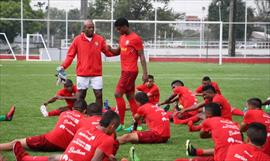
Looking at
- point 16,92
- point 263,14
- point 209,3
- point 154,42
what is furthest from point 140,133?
point 263,14

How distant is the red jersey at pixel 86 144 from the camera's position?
719 centimetres

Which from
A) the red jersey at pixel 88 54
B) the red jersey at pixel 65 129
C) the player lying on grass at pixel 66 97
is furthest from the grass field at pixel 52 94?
the red jersey at pixel 88 54

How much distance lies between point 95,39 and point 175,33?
36016 millimetres

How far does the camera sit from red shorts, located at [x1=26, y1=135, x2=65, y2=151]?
30.0 ft

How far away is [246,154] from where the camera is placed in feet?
22.5

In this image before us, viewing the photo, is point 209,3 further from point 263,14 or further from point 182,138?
point 182,138

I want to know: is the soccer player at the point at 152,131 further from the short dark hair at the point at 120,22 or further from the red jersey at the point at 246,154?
the red jersey at the point at 246,154

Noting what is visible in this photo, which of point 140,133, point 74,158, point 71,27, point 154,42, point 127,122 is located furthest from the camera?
point 71,27

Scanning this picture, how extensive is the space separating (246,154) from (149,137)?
137 inches

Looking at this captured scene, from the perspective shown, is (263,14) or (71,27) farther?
(263,14)

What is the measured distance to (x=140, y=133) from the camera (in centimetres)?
1015

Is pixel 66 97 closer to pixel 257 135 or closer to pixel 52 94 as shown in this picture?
pixel 52 94

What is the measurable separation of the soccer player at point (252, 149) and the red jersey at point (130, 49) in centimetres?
522

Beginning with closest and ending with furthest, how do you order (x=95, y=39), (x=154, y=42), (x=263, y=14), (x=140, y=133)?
(x=140, y=133) < (x=95, y=39) < (x=154, y=42) < (x=263, y=14)
